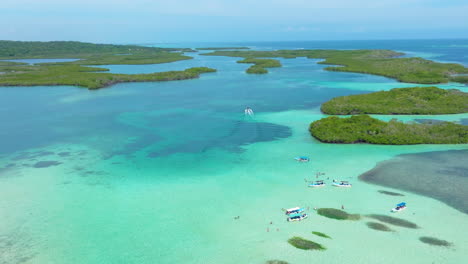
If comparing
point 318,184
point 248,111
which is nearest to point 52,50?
point 248,111

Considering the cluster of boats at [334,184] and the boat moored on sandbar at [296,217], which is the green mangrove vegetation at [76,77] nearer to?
A: the cluster of boats at [334,184]

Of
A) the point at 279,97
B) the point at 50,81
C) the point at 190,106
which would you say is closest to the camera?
the point at 190,106

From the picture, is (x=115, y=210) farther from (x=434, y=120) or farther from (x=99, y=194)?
(x=434, y=120)

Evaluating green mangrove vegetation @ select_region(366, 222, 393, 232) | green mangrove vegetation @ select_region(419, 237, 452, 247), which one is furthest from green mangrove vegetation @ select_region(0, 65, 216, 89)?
green mangrove vegetation @ select_region(419, 237, 452, 247)

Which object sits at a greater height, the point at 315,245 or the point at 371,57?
the point at 371,57

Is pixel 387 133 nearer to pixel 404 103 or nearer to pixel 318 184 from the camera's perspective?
pixel 318 184

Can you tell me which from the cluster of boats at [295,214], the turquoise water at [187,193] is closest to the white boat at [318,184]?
the turquoise water at [187,193]

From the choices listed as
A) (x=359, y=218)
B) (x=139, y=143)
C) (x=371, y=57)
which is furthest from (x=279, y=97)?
(x=371, y=57)
